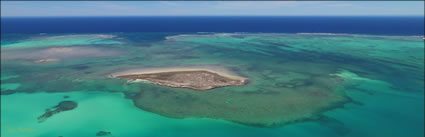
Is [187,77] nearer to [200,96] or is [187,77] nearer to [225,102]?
[200,96]

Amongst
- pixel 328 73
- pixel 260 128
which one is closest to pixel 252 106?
pixel 260 128

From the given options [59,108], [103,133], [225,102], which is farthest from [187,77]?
[103,133]

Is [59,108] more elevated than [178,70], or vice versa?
[178,70]

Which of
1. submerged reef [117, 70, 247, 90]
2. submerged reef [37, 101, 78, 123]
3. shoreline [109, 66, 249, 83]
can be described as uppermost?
shoreline [109, 66, 249, 83]

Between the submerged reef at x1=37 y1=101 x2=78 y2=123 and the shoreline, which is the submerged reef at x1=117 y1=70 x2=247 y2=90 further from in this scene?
the submerged reef at x1=37 y1=101 x2=78 y2=123

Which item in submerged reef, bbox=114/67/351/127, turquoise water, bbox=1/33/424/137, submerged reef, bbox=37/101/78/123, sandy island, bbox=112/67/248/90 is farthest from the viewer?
sandy island, bbox=112/67/248/90

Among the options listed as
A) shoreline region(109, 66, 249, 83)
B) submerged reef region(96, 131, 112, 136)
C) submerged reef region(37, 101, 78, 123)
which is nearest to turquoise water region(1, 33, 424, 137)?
submerged reef region(96, 131, 112, 136)

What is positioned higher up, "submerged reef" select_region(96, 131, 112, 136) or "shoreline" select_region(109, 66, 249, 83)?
"shoreline" select_region(109, 66, 249, 83)

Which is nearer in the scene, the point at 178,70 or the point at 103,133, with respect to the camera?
the point at 103,133
